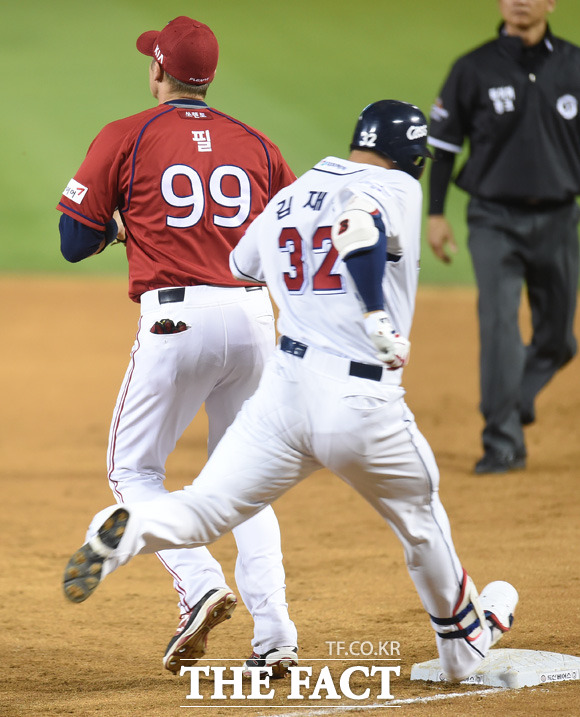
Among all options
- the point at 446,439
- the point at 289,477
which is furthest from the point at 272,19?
the point at 289,477

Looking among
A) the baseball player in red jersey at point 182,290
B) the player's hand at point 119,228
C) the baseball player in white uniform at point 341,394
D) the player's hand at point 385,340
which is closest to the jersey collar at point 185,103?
the baseball player in red jersey at point 182,290

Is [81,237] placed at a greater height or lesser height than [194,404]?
greater

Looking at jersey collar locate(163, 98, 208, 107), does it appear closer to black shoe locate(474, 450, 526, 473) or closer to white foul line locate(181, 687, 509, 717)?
white foul line locate(181, 687, 509, 717)

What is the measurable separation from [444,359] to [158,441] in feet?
26.4

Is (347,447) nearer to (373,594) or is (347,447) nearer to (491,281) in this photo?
(373,594)

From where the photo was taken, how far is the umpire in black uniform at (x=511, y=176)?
286 inches

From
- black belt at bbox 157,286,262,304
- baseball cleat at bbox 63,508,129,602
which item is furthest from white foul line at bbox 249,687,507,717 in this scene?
black belt at bbox 157,286,262,304

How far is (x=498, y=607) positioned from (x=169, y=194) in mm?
1789

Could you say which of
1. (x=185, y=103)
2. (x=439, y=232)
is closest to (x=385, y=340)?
(x=185, y=103)

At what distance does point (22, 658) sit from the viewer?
426cm

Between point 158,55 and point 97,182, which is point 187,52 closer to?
point 158,55

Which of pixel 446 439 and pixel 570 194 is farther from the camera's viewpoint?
pixel 446 439

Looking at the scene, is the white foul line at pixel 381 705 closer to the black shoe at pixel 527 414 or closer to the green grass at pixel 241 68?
the black shoe at pixel 527 414

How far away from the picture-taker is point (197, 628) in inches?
147
